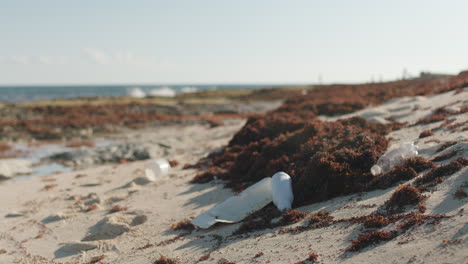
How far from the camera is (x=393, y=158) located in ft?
28.3

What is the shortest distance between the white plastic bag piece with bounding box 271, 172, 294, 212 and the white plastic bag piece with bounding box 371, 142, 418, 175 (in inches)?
73.1

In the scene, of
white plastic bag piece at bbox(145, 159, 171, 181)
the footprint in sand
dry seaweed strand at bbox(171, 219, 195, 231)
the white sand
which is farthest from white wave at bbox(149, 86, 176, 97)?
dry seaweed strand at bbox(171, 219, 195, 231)

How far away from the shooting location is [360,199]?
761 cm

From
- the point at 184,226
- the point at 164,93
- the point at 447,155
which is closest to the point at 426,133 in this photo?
the point at 447,155

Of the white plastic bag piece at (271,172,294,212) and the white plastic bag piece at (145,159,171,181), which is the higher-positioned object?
the white plastic bag piece at (271,172,294,212)

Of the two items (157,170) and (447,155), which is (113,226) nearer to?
(157,170)

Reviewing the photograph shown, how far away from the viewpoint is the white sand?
215 inches

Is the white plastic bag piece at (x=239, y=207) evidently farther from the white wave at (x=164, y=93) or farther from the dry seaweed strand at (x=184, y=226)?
the white wave at (x=164, y=93)

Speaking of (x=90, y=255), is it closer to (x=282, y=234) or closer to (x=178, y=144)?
(x=282, y=234)

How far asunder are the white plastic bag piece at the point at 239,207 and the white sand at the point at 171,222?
254 mm

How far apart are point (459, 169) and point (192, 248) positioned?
528cm

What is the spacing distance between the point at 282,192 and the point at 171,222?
9.28 feet

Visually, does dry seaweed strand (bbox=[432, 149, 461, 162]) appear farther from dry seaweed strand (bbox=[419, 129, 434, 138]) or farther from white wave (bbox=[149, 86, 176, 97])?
white wave (bbox=[149, 86, 176, 97])

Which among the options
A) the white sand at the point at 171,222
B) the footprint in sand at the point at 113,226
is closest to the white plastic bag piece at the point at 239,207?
the white sand at the point at 171,222
